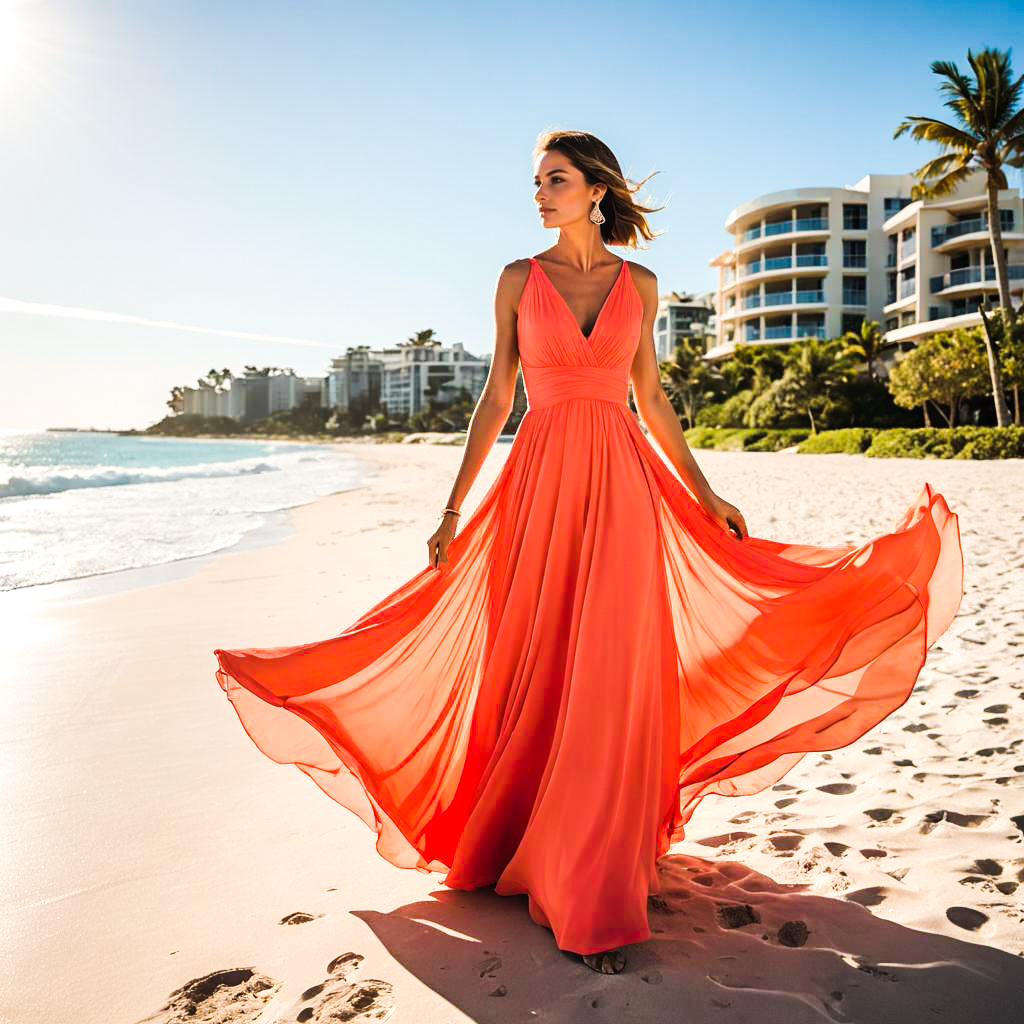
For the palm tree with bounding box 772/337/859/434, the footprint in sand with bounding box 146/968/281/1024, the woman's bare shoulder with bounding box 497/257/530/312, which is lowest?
the footprint in sand with bounding box 146/968/281/1024

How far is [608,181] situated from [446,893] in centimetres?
218

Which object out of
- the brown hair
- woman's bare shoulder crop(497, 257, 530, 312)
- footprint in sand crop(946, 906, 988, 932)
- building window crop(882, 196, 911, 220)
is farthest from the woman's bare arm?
building window crop(882, 196, 911, 220)

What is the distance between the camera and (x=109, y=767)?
11.7 ft

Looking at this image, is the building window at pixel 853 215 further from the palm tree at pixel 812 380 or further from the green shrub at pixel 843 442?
the green shrub at pixel 843 442

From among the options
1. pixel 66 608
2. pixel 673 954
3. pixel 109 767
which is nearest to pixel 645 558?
pixel 673 954

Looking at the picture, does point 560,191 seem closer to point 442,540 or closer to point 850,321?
point 442,540

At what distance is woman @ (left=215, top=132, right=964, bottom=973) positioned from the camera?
7.13ft

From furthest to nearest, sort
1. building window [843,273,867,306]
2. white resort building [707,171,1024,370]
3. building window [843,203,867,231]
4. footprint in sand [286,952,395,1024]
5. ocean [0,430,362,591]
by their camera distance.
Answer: building window [843,203,867,231], building window [843,273,867,306], white resort building [707,171,1024,370], ocean [0,430,362,591], footprint in sand [286,952,395,1024]

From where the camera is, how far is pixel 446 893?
8.04ft

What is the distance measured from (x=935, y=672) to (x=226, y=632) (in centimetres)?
451

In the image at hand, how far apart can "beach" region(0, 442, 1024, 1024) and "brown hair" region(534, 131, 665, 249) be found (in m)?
2.02

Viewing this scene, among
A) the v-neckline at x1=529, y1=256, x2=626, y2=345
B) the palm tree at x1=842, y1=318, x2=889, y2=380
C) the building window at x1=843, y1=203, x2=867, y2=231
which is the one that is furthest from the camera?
the building window at x1=843, y1=203, x2=867, y2=231

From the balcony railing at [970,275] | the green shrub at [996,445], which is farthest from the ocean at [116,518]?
the balcony railing at [970,275]

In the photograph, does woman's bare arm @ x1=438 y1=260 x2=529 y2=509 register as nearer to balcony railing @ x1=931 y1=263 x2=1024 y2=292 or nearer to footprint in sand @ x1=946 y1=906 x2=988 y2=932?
footprint in sand @ x1=946 y1=906 x2=988 y2=932
